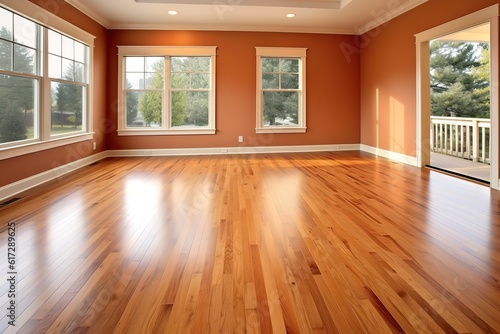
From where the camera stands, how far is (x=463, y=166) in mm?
6137

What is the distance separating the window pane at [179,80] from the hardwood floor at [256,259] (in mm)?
3749

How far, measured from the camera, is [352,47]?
8195mm

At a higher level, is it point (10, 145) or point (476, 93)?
point (476, 93)

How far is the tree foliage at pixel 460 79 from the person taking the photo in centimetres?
945

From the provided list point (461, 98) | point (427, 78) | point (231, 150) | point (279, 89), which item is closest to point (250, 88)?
point (279, 89)

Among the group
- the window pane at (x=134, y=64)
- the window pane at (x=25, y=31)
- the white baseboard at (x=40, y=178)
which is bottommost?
the white baseboard at (x=40, y=178)

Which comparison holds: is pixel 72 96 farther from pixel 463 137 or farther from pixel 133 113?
pixel 463 137

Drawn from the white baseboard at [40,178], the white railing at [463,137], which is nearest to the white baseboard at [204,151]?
the white baseboard at [40,178]

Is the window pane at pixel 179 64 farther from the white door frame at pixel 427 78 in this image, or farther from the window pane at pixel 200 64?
the white door frame at pixel 427 78

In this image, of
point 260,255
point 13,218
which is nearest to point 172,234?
point 260,255

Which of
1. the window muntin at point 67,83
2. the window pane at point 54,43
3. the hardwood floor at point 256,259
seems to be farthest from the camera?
the window muntin at point 67,83

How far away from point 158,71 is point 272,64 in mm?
2516

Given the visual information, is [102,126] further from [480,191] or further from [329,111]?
[480,191]

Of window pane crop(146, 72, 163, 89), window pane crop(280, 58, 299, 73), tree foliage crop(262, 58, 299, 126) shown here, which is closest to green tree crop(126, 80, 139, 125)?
window pane crop(146, 72, 163, 89)
